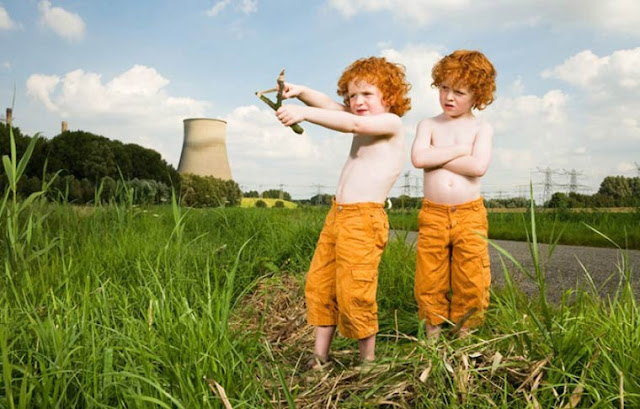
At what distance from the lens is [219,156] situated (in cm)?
2834

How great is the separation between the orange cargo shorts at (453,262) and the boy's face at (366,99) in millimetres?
568

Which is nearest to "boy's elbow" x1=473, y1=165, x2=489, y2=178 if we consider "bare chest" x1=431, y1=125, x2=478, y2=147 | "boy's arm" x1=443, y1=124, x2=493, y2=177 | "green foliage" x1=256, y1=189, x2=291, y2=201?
"boy's arm" x1=443, y1=124, x2=493, y2=177

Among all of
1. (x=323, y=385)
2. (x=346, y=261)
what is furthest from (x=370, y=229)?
(x=323, y=385)

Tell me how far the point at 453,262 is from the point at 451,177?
0.41 metres

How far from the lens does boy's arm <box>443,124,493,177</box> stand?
7.99 feet

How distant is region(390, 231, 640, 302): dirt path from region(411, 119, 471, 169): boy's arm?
1.28m

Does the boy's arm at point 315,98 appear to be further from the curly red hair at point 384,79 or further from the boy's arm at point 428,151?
the boy's arm at point 428,151

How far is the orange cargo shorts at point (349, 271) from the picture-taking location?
2.16 meters

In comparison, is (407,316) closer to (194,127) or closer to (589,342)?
(589,342)

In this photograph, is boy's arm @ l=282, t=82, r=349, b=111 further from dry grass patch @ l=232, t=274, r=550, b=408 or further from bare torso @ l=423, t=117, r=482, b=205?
dry grass patch @ l=232, t=274, r=550, b=408

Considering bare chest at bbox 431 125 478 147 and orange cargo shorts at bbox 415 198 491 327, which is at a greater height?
bare chest at bbox 431 125 478 147

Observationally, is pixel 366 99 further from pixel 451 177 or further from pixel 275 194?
pixel 275 194

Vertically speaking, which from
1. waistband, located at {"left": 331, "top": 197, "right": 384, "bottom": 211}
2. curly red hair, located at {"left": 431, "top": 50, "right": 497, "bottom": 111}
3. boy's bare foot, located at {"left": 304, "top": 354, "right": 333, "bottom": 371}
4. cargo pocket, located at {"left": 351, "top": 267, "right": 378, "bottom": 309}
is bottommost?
boy's bare foot, located at {"left": 304, "top": 354, "right": 333, "bottom": 371}

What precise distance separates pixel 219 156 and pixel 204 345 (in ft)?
89.5
